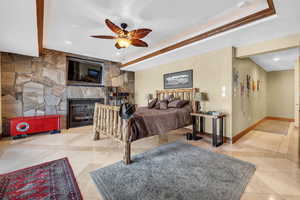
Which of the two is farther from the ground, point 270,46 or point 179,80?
point 270,46

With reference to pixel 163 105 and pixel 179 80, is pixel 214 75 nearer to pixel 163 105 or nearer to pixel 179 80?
pixel 179 80

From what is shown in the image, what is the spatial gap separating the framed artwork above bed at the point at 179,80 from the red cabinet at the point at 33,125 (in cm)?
391

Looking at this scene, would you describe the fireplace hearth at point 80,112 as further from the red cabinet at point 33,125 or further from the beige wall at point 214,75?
the beige wall at point 214,75

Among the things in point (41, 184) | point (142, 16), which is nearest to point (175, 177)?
point (41, 184)

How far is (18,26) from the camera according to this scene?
2.26m

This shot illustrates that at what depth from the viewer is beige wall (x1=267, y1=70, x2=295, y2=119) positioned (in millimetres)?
5832

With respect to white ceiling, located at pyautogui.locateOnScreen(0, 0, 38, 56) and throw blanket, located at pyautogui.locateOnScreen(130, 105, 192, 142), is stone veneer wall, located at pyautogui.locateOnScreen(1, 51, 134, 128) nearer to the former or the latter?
white ceiling, located at pyautogui.locateOnScreen(0, 0, 38, 56)

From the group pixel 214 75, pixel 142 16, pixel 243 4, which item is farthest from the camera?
pixel 214 75

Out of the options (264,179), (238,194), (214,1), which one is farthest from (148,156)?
(214,1)

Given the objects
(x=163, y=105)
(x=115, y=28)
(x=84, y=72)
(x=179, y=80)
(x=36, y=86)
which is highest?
(x=115, y=28)

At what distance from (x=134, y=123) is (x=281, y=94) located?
761cm

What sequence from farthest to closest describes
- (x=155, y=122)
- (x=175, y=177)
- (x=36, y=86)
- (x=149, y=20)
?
1. (x=36, y=86)
2. (x=155, y=122)
3. (x=149, y=20)
4. (x=175, y=177)

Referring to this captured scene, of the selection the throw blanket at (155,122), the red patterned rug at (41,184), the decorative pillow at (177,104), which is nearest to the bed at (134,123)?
the throw blanket at (155,122)

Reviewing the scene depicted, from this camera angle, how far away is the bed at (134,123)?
7.31ft
